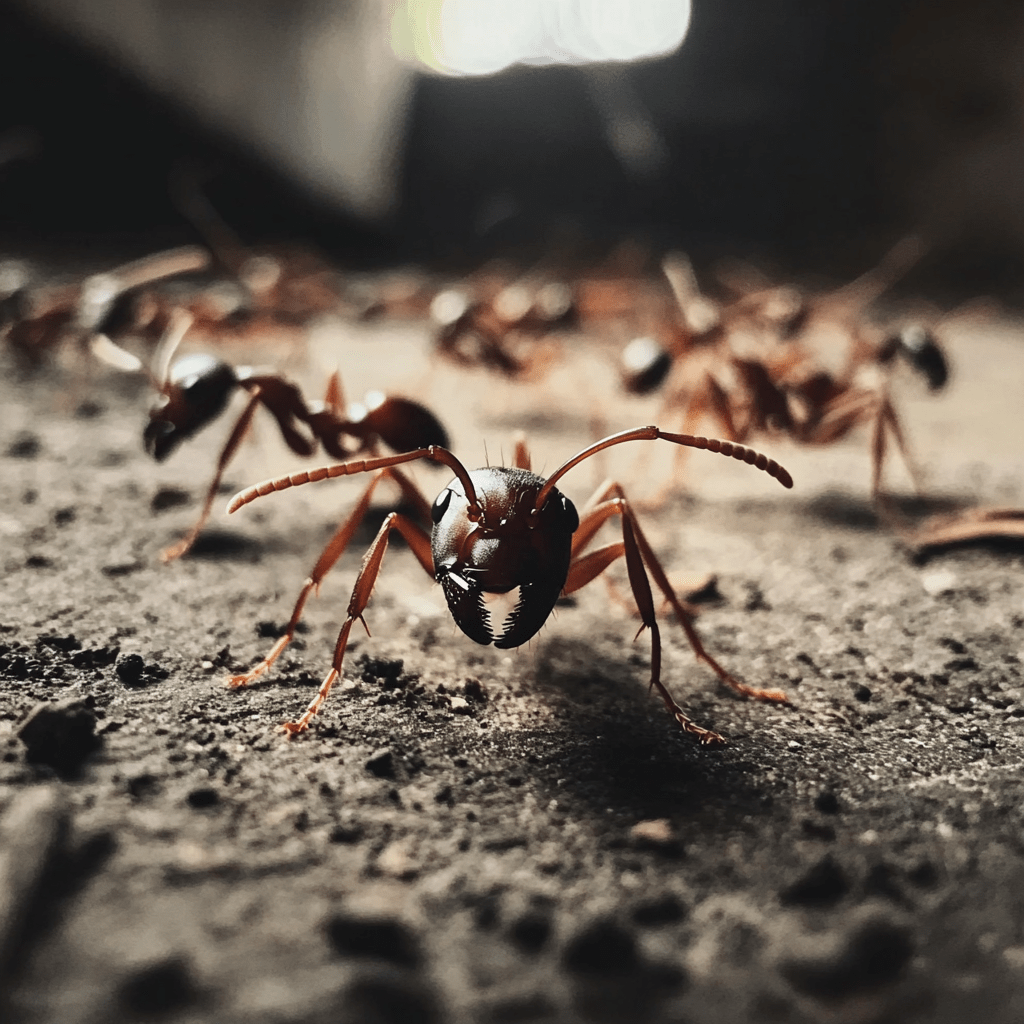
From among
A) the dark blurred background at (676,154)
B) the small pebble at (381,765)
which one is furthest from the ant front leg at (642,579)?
the dark blurred background at (676,154)

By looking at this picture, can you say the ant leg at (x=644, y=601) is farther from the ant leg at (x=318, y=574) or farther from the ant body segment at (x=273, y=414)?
the ant body segment at (x=273, y=414)

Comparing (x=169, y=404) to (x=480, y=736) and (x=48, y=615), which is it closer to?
(x=48, y=615)

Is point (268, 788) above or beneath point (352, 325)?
beneath

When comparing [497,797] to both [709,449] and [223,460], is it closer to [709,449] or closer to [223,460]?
[709,449]

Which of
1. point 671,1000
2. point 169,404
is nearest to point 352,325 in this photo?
point 169,404

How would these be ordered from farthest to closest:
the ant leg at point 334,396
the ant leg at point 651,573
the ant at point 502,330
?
the ant at point 502,330
the ant leg at point 334,396
the ant leg at point 651,573
